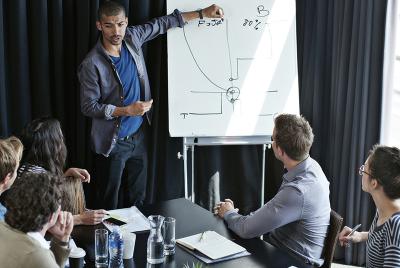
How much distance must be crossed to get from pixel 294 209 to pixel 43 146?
1.24 meters

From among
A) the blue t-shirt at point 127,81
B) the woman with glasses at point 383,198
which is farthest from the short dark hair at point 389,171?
the blue t-shirt at point 127,81

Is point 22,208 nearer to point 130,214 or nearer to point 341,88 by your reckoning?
point 130,214

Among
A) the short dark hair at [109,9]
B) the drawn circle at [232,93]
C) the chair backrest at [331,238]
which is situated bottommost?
the chair backrest at [331,238]

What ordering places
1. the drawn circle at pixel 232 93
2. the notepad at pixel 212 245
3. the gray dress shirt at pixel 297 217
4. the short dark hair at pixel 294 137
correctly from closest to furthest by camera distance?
the notepad at pixel 212 245, the gray dress shirt at pixel 297 217, the short dark hair at pixel 294 137, the drawn circle at pixel 232 93

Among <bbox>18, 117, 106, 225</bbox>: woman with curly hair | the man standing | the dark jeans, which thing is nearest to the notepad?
<bbox>18, 117, 106, 225</bbox>: woman with curly hair

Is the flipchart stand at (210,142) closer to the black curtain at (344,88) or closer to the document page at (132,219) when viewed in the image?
the black curtain at (344,88)

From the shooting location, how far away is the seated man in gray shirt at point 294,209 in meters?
2.22

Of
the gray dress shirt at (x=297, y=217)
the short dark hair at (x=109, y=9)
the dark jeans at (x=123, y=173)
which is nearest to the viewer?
the gray dress shirt at (x=297, y=217)

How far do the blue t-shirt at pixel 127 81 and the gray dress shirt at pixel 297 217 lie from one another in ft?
4.06

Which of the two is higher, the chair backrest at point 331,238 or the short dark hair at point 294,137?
the short dark hair at point 294,137

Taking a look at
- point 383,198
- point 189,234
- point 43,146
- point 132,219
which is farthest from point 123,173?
point 383,198

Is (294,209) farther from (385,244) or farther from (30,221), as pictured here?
(30,221)

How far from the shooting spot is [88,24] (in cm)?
338

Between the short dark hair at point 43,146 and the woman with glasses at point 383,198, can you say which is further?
the short dark hair at point 43,146
